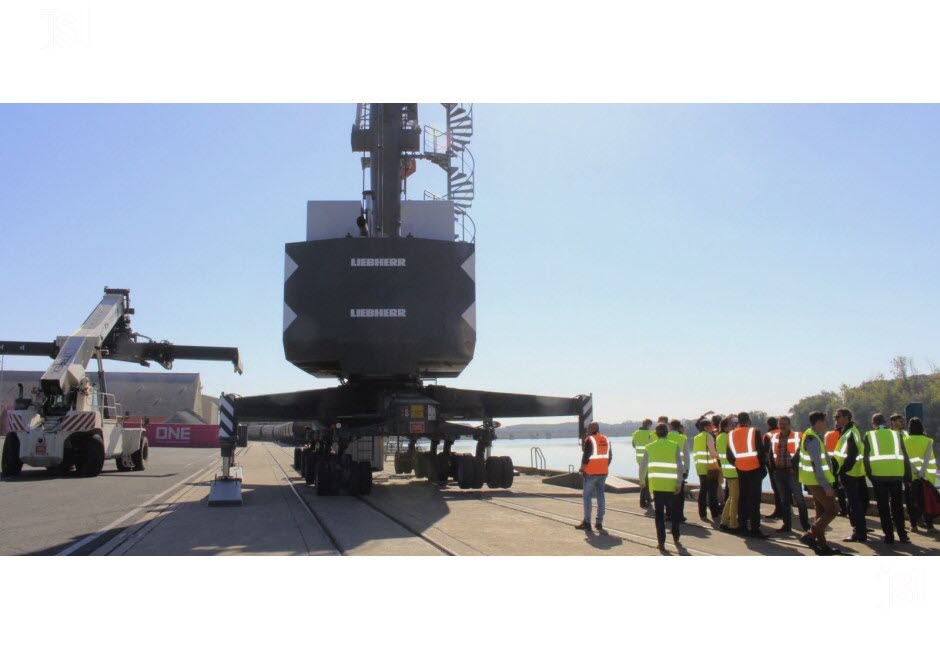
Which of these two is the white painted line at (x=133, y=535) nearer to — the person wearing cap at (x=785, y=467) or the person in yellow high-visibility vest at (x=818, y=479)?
the person in yellow high-visibility vest at (x=818, y=479)

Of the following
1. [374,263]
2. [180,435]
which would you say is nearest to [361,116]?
[374,263]

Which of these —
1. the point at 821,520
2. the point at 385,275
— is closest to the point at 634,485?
the point at 385,275

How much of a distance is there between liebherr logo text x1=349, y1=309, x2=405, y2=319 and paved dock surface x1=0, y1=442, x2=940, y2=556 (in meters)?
3.48

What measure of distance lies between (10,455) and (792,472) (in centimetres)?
1835

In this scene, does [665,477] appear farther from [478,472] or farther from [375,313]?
[478,472]

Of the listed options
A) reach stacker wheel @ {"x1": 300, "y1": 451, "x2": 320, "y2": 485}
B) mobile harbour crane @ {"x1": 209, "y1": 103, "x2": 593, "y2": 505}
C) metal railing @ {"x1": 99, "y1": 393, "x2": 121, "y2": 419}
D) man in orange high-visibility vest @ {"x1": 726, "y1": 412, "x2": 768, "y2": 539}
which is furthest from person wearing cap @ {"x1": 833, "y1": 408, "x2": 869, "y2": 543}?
metal railing @ {"x1": 99, "y1": 393, "x2": 121, "y2": 419}

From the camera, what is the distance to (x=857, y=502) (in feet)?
27.9

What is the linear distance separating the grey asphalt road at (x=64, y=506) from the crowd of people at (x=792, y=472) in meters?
6.22

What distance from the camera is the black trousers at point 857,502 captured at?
27.9 feet

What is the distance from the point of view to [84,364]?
19.6 meters

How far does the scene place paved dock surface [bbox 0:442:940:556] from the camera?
7871 mm

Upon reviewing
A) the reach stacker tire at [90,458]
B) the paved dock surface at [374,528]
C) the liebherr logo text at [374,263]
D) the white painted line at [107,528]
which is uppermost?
the liebherr logo text at [374,263]

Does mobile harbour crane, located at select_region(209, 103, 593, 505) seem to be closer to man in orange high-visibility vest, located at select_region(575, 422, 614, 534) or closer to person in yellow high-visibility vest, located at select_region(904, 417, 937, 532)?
man in orange high-visibility vest, located at select_region(575, 422, 614, 534)

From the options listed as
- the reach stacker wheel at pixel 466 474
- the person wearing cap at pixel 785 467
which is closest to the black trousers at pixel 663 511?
the person wearing cap at pixel 785 467
